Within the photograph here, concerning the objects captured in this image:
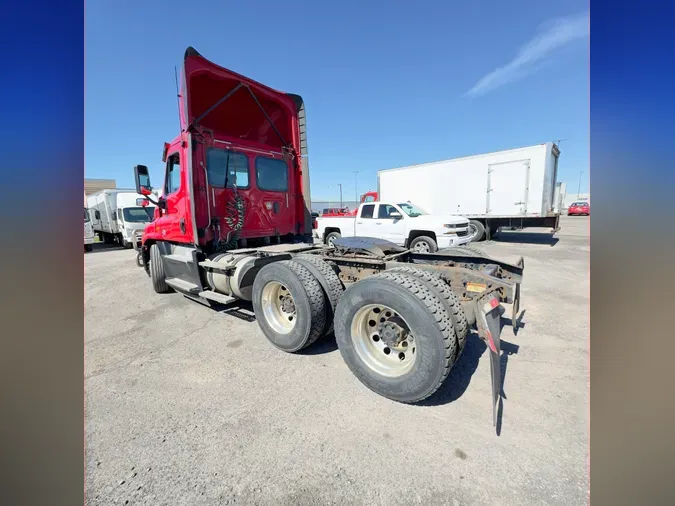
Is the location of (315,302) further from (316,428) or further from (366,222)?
(366,222)

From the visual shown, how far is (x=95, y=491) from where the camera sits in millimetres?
1812

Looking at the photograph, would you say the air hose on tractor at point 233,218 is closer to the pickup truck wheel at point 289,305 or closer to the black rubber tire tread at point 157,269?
the pickup truck wheel at point 289,305

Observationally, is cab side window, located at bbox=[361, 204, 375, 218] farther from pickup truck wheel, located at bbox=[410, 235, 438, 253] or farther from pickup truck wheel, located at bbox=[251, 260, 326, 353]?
pickup truck wheel, located at bbox=[251, 260, 326, 353]

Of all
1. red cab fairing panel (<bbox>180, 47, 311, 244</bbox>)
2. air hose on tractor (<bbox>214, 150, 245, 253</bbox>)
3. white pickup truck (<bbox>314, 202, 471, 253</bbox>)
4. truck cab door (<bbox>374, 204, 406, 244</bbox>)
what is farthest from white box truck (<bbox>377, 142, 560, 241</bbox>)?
air hose on tractor (<bbox>214, 150, 245, 253</bbox>)

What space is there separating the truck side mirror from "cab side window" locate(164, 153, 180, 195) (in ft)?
1.02

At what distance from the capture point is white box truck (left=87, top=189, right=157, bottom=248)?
15016 millimetres

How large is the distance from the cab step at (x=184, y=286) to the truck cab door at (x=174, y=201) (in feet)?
2.43

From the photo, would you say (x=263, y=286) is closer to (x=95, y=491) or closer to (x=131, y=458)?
(x=131, y=458)

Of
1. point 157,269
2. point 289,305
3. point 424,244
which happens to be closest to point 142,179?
point 157,269
